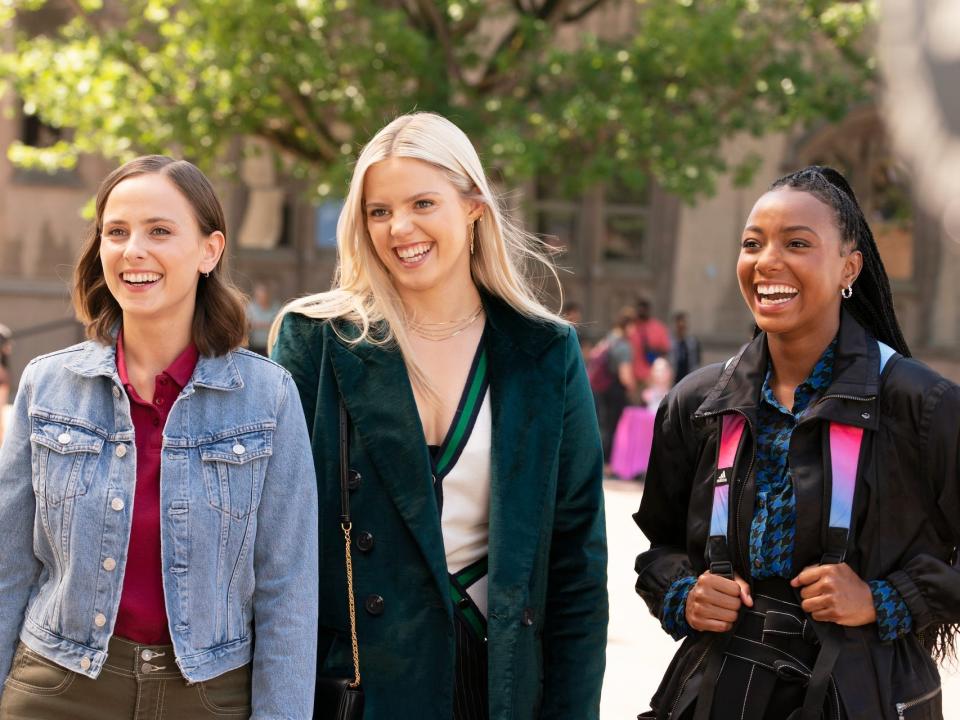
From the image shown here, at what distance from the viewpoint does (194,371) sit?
3.03 meters

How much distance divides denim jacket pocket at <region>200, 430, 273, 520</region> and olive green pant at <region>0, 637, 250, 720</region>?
32 centimetres

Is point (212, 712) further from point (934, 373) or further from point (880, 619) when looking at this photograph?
point (934, 373)

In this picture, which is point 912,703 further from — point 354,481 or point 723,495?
point 354,481

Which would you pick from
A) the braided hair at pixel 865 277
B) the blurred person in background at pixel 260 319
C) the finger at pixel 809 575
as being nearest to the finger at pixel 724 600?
the finger at pixel 809 575

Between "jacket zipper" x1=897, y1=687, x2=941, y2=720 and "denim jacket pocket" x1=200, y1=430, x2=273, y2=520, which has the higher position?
"denim jacket pocket" x1=200, y1=430, x2=273, y2=520

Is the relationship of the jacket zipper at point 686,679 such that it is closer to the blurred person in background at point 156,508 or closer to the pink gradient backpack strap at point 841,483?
the pink gradient backpack strap at point 841,483

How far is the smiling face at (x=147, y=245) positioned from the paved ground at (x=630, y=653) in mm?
3404

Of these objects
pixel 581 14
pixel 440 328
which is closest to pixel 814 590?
pixel 440 328

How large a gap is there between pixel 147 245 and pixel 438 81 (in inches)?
491

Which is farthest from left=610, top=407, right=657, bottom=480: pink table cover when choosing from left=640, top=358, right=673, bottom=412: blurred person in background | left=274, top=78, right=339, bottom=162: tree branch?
left=274, top=78, right=339, bottom=162: tree branch

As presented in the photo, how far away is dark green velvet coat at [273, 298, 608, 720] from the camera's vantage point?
3.26 metres

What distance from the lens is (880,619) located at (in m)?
3.05

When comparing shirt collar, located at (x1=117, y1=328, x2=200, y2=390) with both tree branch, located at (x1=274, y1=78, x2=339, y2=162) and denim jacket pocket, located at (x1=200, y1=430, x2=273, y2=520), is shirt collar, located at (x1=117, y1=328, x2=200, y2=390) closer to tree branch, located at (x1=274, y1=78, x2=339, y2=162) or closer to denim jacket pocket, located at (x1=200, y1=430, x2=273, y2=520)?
denim jacket pocket, located at (x1=200, y1=430, x2=273, y2=520)

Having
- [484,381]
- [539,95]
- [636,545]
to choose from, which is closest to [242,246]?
[539,95]
